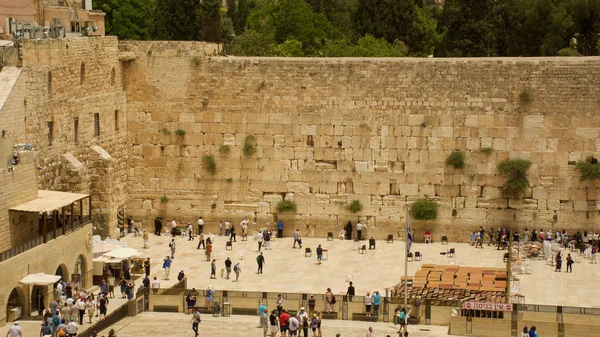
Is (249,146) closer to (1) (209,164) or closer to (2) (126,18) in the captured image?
(1) (209,164)

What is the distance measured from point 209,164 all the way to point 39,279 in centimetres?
1315

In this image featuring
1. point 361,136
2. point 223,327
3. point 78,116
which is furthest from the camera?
point 361,136

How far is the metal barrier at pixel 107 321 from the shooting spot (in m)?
33.9

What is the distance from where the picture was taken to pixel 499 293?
37344mm

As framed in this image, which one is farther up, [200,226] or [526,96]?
[526,96]

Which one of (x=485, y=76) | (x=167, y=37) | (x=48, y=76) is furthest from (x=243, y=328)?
(x=167, y=37)

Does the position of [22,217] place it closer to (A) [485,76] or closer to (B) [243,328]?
(B) [243,328]

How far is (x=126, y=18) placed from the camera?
217 feet

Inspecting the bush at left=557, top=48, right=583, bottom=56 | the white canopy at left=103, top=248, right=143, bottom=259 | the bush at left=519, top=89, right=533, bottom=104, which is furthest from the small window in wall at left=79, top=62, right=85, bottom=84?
the bush at left=557, top=48, right=583, bottom=56

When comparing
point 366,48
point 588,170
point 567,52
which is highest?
point 366,48

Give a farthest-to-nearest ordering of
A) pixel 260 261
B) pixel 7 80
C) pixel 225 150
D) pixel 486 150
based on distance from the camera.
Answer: pixel 225 150
pixel 486 150
pixel 260 261
pixel 7 80

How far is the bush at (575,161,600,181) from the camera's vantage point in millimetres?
45750

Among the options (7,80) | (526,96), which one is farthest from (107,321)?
(526,96)

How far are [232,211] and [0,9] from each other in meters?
10.6
